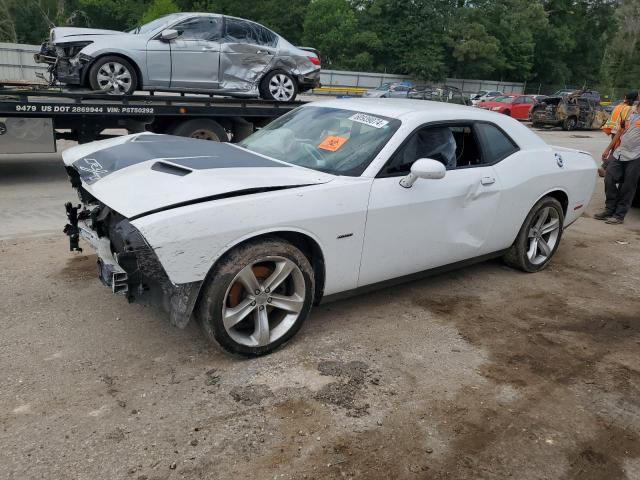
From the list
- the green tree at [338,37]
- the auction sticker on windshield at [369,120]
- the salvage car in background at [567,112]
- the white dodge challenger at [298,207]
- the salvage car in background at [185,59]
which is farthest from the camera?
the green tree at [338,37]

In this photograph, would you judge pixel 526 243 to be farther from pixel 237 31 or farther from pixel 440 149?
pixel 237 31

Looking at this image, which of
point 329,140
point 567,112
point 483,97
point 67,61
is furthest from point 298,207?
point 483,97

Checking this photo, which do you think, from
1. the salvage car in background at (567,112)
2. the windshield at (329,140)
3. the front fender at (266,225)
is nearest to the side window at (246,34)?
the windshield at (329,140)

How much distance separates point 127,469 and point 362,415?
118 cm

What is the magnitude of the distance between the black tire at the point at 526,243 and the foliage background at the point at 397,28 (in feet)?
155

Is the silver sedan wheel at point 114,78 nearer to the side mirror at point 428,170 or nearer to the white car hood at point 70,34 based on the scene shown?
the white car hood at point 70,34

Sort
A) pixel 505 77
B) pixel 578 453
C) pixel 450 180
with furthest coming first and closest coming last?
pixel 505 77
pixel 450 180
pixel 578 453

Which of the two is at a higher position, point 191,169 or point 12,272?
point 191,169

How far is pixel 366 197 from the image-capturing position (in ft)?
12.0

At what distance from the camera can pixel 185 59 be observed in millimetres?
9281

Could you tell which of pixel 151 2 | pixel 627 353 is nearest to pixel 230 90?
pixel 627 353

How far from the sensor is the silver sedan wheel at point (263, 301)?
3.29 metres

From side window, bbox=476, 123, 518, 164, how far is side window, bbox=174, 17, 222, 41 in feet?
20.3

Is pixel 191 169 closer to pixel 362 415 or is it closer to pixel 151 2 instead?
pixel 362 415
